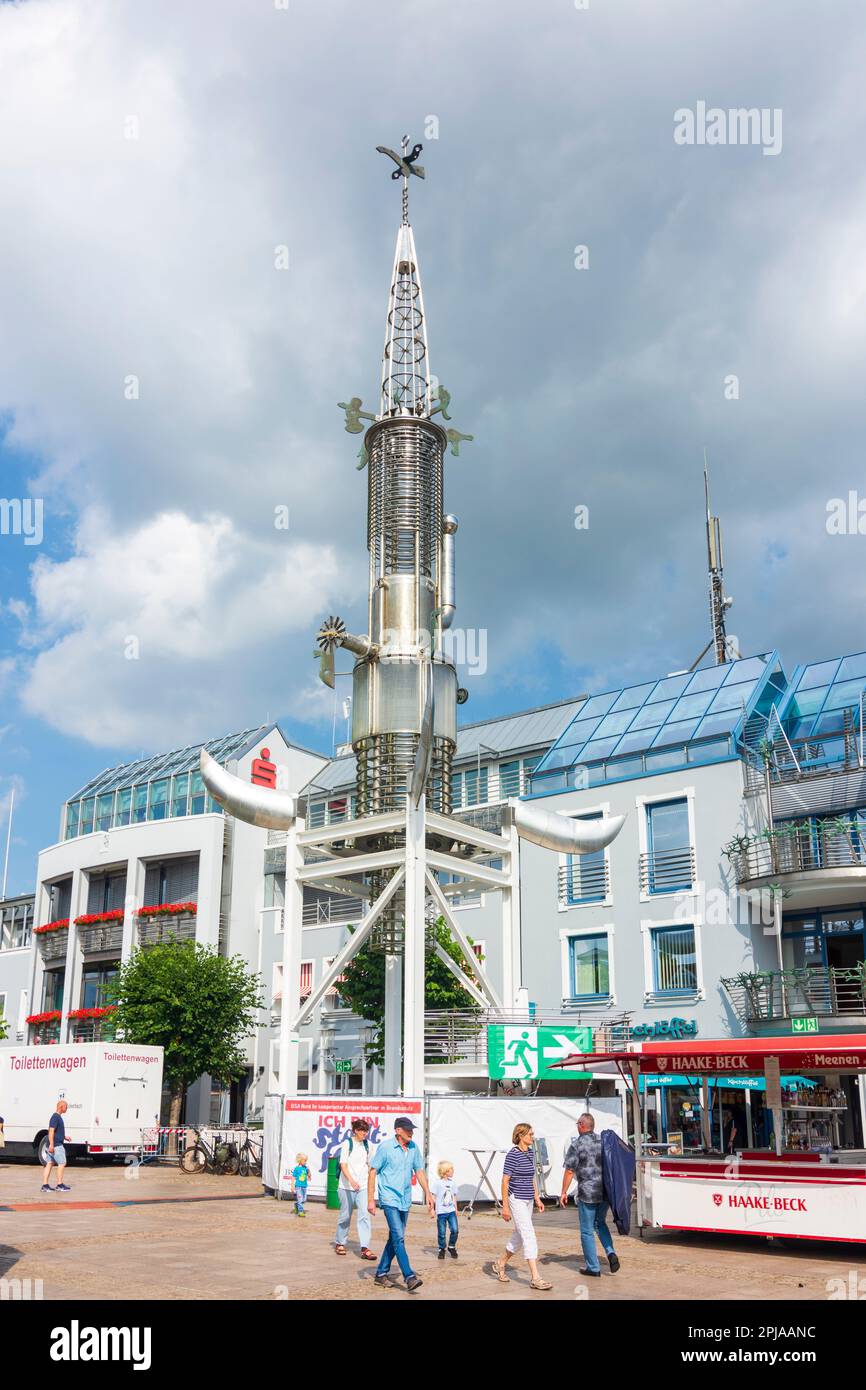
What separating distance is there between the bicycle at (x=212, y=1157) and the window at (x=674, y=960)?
12.7m

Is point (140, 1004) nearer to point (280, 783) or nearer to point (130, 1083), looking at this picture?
point (130, 1083)

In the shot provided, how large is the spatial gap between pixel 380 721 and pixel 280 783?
28083mm

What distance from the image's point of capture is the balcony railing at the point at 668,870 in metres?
35.9

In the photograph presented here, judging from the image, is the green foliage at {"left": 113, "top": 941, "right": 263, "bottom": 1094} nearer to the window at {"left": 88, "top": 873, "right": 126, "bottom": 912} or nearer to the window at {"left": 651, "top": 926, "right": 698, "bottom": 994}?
the window at {"left": 88, "top": 873, "right": 126, "bottom": 912}

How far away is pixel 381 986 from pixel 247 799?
11566mm

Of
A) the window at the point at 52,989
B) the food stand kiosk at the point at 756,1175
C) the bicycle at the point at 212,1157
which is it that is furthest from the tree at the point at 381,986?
the window at the point at 52,989

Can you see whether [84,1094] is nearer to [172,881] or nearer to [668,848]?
[668,848]

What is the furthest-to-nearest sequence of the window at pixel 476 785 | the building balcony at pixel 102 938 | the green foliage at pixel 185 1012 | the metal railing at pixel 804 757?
the building balcony at pixel 102 938 → the window at pixel 476 785 → the green foliage at pixel 185 1012 → the metal railing at pixel 804 757

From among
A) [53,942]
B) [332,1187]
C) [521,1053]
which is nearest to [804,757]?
[521,1053]

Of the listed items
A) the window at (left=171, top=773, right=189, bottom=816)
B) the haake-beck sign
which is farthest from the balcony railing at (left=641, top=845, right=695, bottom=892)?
the window at (left=171, top=773, right=189, bottom=816)

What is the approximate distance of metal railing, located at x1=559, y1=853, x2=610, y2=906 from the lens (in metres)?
38.2

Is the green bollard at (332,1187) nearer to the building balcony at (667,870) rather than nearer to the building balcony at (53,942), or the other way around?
the building balcony at (667,870)
